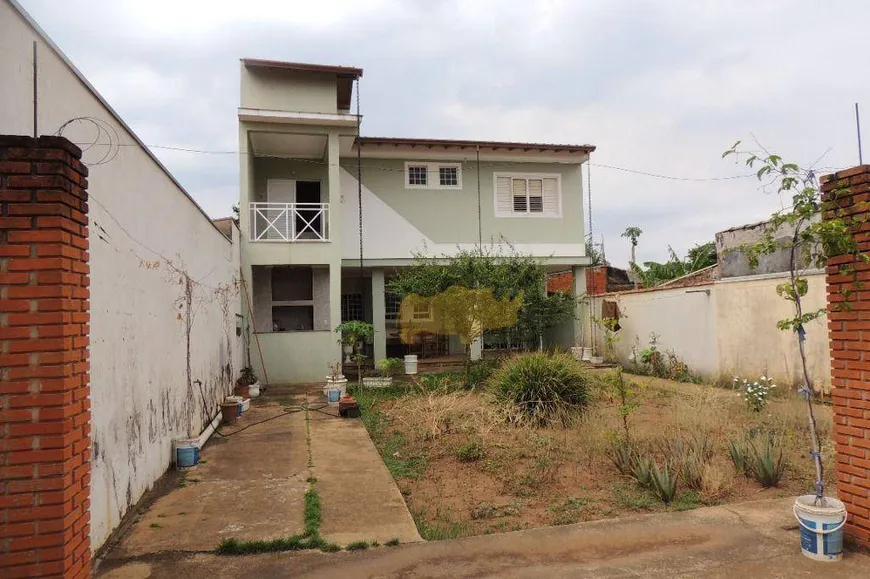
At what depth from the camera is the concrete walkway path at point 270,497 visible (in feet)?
14.0

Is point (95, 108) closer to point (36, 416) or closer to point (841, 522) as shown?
point (36, 416)

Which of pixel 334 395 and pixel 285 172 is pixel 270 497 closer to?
pixel 334 395

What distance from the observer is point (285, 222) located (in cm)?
1452

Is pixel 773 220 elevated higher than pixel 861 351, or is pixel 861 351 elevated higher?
pixel 773 220

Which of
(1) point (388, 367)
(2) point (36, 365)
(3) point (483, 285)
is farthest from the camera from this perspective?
(1) point (388, 367)

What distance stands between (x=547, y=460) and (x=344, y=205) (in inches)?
432

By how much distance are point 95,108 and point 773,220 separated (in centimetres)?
542

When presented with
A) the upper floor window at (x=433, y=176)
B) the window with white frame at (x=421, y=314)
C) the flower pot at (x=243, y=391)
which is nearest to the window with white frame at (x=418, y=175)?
the upper floor window at (x=433, y=176)

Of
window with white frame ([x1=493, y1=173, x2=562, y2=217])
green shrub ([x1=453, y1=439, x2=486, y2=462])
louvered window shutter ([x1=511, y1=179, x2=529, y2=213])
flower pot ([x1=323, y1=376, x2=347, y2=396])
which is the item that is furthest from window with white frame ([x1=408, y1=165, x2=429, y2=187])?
green shrub ([x1=453, y1=439, x2=486, y2=462])

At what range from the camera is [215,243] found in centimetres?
990

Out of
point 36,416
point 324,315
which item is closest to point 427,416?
point 36,416

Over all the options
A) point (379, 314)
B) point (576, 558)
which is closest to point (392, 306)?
point (379, 314)

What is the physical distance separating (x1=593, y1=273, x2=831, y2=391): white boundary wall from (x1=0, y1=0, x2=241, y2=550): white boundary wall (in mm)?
10913

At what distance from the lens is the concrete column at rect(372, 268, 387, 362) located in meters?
15.3
